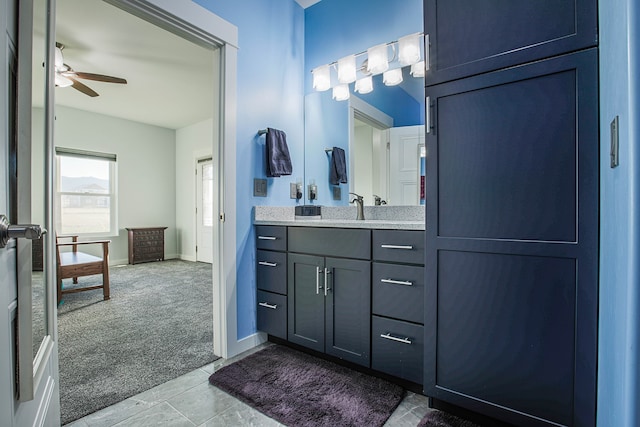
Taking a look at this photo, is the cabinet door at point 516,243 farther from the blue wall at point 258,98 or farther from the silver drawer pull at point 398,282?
the blue wall at point 258,98

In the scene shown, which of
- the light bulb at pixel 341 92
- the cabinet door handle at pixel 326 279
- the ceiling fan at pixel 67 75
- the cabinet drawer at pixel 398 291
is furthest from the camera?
the ceiling fan at pixel 67 75

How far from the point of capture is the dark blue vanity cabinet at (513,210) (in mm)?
1086

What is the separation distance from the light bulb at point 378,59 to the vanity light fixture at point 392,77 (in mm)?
37

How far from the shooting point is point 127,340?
2273 mm

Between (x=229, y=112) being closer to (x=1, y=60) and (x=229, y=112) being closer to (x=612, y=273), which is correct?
(x=1, y=60)

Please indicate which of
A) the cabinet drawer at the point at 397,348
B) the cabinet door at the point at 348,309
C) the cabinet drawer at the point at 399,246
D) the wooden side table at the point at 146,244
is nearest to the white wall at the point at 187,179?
the wooden side table at the point at 146,244

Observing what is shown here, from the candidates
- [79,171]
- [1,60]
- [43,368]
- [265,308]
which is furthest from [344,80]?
[79,171]

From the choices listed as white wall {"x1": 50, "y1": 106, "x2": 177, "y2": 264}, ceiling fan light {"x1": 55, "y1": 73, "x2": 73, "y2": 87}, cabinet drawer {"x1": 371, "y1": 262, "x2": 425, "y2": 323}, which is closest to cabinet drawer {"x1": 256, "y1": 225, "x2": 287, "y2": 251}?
cabinet drawer {"x1": 371, "y1": 262, "x2": 425, "y2": 323}

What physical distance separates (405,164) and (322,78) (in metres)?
1.00

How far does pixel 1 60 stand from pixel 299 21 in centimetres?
234

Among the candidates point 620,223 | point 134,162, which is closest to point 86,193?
point 134,162

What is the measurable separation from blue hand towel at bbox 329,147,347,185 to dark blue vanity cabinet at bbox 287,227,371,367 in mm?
663

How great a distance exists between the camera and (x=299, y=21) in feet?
8.44

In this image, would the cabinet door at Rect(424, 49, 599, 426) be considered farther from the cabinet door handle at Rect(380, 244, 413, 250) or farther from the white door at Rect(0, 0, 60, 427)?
the white door at Rect(0, 0, 60, 427)
